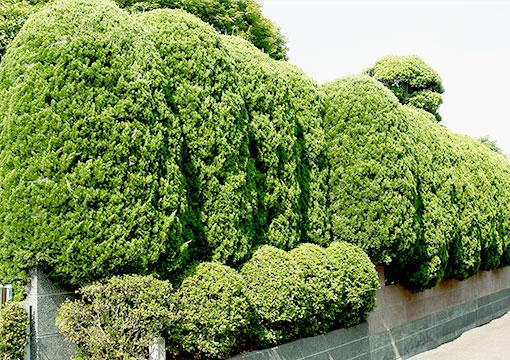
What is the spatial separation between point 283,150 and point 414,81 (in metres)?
12.6

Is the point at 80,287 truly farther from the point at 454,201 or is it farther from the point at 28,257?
the point at 454,201

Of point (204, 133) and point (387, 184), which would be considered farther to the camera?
point (387, 184)

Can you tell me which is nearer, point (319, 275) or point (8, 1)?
point (319, 275)

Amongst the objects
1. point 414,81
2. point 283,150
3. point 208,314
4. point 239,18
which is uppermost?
point 239,18

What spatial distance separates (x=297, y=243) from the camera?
25.8ft

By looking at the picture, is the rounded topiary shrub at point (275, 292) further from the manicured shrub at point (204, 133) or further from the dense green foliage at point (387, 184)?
the dense green foliage at point (387, 184)

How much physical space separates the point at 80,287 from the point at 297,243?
3.62 m

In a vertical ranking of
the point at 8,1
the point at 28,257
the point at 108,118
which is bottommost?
the point at 28,257

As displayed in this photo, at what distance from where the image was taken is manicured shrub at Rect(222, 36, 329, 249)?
742 cm

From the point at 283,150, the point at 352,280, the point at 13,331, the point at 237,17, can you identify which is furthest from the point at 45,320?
the point at 237,17

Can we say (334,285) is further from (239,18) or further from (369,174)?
(239,18)

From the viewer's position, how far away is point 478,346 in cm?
1113

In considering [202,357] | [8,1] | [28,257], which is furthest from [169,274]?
[8,1]

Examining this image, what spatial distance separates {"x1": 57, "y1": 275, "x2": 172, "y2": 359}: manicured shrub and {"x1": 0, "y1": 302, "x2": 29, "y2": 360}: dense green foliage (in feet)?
1.06
